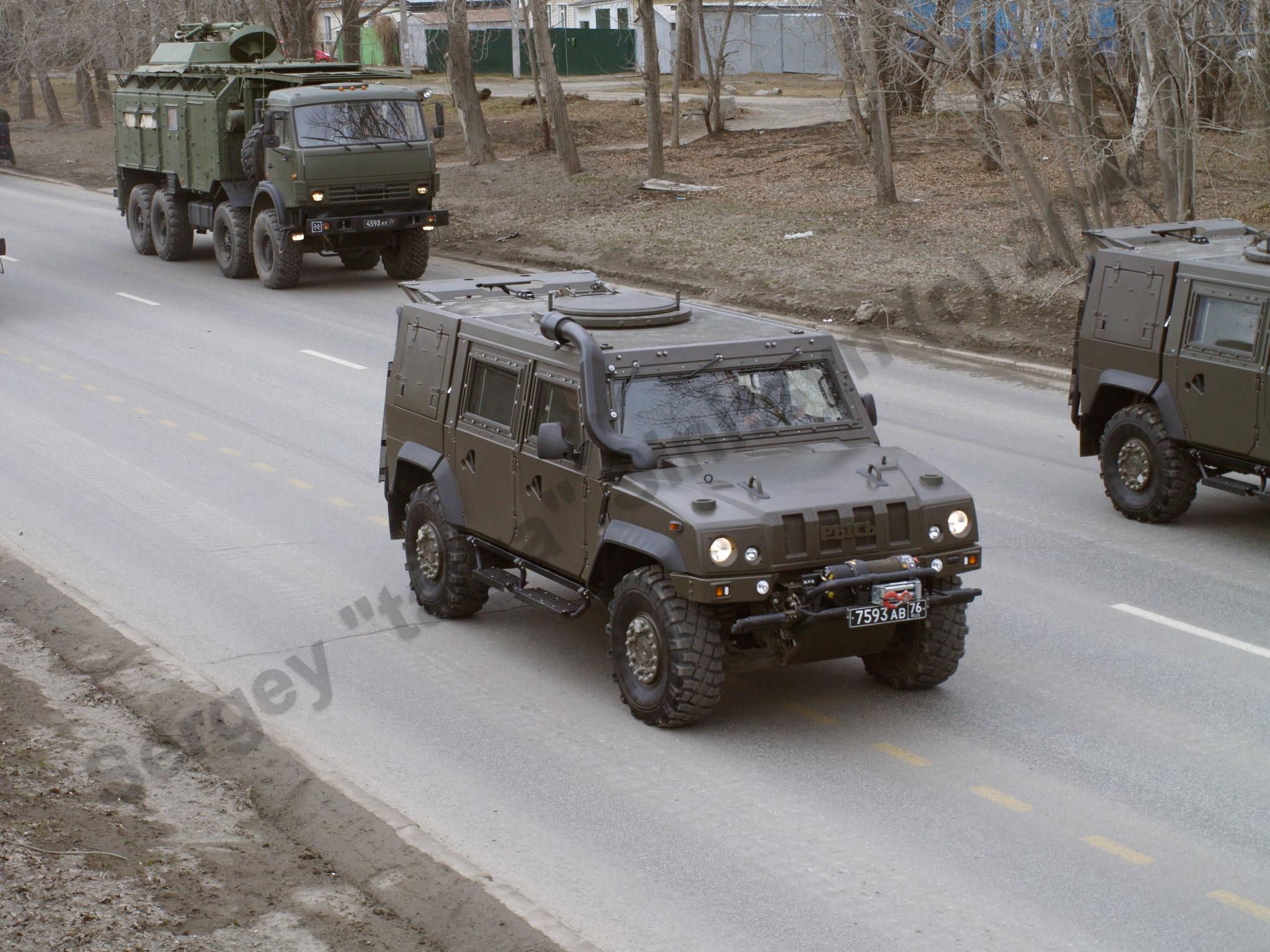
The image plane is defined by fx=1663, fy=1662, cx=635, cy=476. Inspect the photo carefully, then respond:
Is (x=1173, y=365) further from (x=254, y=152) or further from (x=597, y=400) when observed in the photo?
(x=254, y=152)

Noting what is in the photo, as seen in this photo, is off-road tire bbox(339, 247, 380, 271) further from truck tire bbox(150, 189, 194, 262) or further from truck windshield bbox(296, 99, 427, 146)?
truck tire bbox(150, 189, 194, 262)

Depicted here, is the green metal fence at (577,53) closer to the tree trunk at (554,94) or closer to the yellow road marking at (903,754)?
the tree trunk at (554,94)

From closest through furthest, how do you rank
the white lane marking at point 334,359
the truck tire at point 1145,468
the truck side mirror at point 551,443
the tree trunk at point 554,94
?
the truck side mirror at point 551,443
the truck tire at point 1145,468
the white lane marking at point 334,359
the tree trunk at point 554,94

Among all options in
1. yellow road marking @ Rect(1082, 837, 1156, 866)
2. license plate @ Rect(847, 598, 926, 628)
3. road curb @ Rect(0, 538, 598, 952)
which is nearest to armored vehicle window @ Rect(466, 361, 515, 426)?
road curb @ Rect(0, 538, 598, 952)

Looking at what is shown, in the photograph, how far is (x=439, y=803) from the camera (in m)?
7.70

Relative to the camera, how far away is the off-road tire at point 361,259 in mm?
24969

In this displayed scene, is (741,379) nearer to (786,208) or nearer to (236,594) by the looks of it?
(236,594)

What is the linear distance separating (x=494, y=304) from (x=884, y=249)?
568 inches

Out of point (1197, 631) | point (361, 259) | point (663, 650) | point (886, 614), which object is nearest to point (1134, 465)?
point (1197, 631)

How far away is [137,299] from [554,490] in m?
15.8

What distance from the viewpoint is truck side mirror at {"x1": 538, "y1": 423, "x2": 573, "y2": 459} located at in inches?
337

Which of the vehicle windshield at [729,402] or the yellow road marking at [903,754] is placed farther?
the vehicle windshield at [729,402]

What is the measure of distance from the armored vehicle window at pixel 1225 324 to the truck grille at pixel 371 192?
14.0 metres

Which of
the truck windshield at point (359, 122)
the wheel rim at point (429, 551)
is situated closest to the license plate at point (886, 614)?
the wheel rim at point (429, 551)
